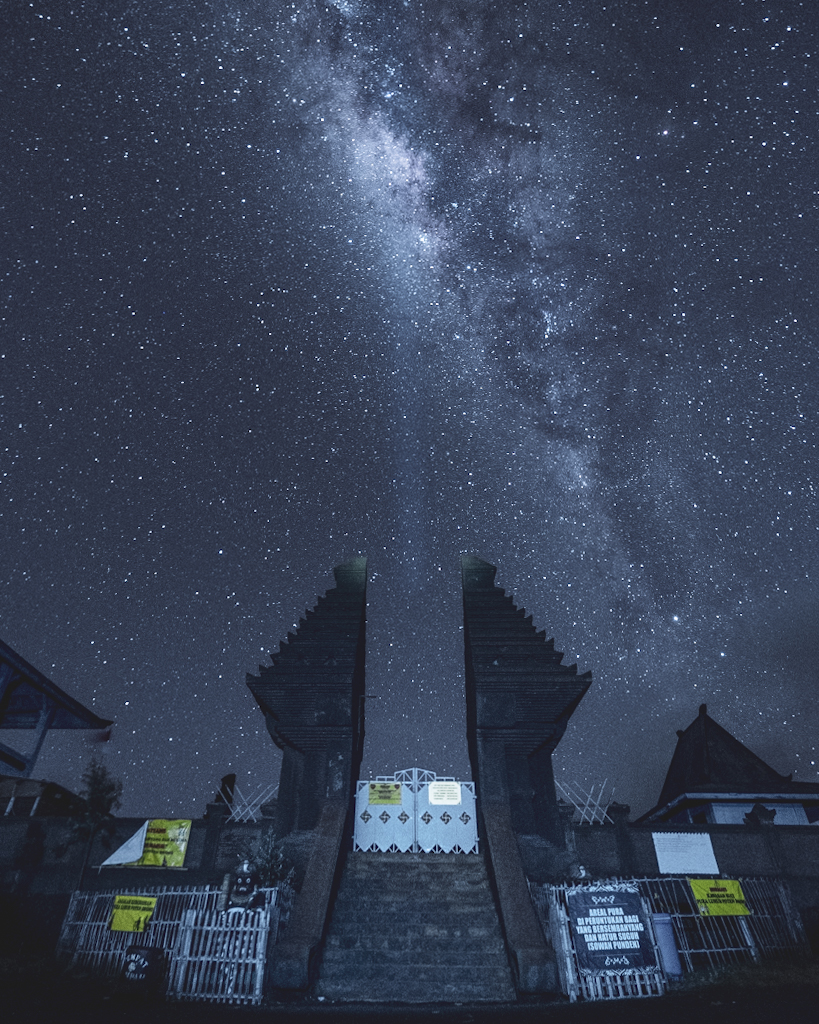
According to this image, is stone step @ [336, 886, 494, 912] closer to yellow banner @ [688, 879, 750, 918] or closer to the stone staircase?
the stone staircase

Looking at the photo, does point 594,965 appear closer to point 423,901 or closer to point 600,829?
point 423,901

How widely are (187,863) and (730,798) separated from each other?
19.1 meters

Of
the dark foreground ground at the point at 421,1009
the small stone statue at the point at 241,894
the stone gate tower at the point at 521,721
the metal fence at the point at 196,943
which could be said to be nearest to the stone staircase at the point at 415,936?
the dark foreground ground at the point at 421,1009

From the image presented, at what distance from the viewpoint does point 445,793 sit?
18359 mm

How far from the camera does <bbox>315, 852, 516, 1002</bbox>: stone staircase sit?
10.8 m

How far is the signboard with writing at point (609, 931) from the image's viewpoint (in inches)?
416

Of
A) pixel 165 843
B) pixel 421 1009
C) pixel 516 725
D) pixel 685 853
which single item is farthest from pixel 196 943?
pixel 685 853

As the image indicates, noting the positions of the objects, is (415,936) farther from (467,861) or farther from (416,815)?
(416,815)

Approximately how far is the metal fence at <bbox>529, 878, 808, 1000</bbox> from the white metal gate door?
3.75 m

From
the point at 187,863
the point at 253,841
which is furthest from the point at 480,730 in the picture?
the point at 187,863

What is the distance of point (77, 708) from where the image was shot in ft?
66.8

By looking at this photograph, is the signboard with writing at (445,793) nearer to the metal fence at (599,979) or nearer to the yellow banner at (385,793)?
the yellow banner at (385,793)

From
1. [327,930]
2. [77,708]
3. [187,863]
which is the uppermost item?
[77,708]

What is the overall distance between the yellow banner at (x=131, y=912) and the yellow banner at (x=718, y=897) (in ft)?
40.5
